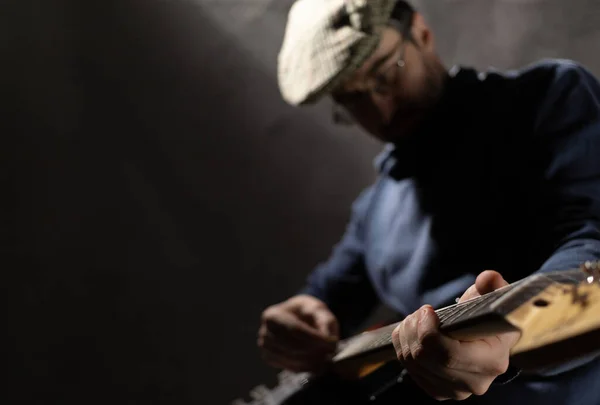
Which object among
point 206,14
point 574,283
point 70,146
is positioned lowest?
point 574,283

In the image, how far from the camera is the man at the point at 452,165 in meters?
0.55

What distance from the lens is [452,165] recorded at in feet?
2.32

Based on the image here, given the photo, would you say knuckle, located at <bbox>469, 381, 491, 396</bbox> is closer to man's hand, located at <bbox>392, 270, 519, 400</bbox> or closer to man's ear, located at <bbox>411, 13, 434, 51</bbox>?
man's hand, located at <bbox>392, 270, 519, 400</bbox>

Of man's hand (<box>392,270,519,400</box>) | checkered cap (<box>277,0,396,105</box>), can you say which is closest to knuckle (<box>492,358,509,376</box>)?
man's hand (<box>392,270,519,400</box>)

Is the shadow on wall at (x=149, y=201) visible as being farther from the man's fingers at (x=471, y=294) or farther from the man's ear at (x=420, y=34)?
the man's fingers at (x=471, y=294)

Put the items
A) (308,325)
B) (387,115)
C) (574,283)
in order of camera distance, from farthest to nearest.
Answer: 1. (308,325)
2. (387,115)
3. (574,283)

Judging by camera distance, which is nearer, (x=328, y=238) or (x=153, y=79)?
(x=153, y=79)

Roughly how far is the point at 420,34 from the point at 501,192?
11.0 inches

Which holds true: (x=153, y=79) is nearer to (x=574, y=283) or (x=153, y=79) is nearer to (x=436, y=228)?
(x=436, y=228)

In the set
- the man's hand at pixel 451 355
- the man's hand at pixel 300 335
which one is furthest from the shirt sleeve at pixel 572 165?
the man's hand at pixel 300 335

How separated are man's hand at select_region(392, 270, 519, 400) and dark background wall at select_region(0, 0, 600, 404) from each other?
85 centimetres

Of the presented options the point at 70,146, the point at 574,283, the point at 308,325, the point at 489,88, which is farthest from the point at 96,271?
the point at 574,283

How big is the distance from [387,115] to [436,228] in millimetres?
178

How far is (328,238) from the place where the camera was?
54.4 inches
